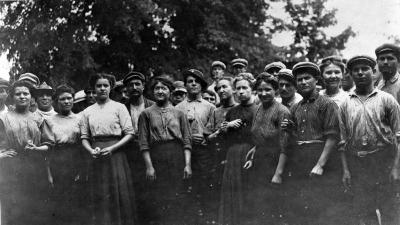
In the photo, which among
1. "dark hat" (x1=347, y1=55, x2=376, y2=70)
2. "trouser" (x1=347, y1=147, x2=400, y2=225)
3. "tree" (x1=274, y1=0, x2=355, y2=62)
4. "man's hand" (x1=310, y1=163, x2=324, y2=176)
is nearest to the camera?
"trouser" (x1=347, y1=147, x2=400, y2=225)

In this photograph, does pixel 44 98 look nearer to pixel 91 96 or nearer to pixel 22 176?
pixel 91 96

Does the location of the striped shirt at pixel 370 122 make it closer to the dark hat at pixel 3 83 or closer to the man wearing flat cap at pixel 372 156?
the man wearing flat cap at pixel 372 156

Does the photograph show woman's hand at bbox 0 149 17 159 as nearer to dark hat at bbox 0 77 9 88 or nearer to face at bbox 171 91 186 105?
dark hat at bbox 0 77 9 88

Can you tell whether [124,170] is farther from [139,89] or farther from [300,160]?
[300,160]

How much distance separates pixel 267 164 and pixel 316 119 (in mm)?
719

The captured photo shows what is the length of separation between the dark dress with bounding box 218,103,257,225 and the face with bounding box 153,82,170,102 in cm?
85

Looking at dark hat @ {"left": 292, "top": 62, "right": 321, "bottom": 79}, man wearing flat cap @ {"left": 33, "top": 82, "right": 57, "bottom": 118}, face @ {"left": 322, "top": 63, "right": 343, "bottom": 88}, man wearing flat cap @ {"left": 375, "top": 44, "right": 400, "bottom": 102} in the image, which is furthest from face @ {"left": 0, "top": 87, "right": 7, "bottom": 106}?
man wearing flat cap @ {"left": 375, "top": 44, "right": 400, "bottom": 102}

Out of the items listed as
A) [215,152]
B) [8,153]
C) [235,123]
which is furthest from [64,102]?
[235,123]

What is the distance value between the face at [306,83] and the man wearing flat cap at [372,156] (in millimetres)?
432

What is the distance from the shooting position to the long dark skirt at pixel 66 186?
591 cm

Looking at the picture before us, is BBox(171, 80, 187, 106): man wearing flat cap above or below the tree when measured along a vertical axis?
below

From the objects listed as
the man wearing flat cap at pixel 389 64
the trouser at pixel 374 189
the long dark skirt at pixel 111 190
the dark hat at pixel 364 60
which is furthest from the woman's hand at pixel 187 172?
the man wearing flat cap at pixel 389 64

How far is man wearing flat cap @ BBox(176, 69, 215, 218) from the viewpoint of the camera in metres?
5.79

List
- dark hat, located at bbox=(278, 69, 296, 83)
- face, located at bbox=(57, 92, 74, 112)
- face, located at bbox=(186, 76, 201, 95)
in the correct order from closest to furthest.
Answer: dark hat, located at bbox=(278, 69, 296, 83) < face, located at bbox=(57, 92, 74, 112) < face, located at bbox=(186, 76, 201, 95)
